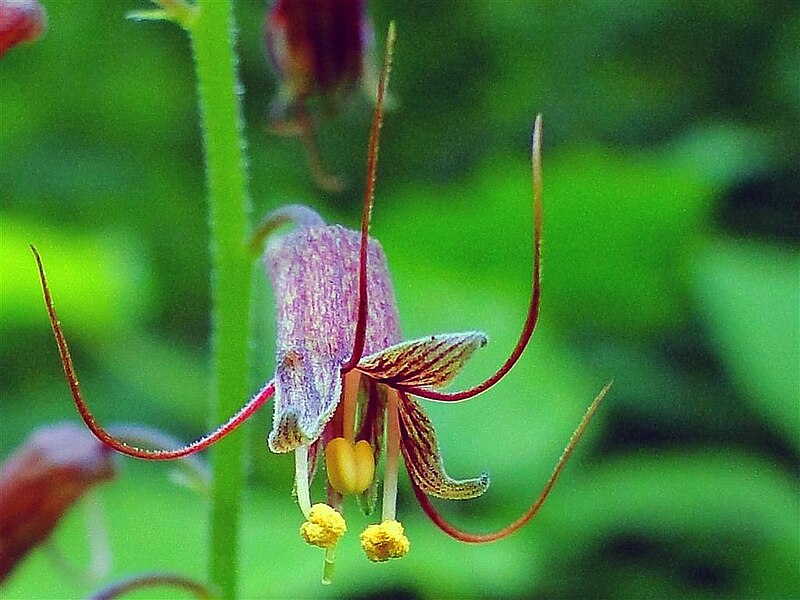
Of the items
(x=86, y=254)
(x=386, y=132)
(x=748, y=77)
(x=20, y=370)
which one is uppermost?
(x=748, y=77)

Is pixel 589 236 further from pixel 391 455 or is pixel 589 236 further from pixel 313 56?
pixel 391 455

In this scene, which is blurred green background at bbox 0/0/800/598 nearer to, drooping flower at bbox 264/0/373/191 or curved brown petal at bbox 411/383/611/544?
drooping flower at bbox 264/0/373/191

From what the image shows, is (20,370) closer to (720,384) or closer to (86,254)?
(86,254)

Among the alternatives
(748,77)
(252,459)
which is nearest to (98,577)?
(252,459)

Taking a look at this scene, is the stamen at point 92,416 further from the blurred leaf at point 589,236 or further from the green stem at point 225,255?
the blurred leaf at point 589,236

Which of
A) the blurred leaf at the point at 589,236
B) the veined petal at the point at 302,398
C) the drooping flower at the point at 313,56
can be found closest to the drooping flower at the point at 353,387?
the veined petal at the point at 302,398

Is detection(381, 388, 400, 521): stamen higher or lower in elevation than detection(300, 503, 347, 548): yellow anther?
higher

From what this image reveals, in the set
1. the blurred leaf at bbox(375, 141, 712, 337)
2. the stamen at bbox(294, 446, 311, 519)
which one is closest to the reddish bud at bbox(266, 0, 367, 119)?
the stamen at bbox(294, 446, 311, 519)
